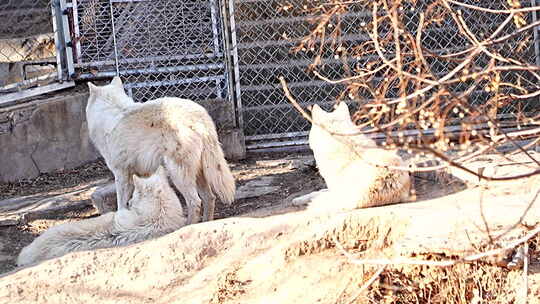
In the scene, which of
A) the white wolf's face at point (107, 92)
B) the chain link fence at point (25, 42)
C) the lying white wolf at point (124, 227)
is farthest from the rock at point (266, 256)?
the chain link fence at point (25, 42)

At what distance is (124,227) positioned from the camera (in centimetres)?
596

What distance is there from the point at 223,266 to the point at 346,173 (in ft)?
4.22

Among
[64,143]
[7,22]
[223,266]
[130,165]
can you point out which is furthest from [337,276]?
[7,22]

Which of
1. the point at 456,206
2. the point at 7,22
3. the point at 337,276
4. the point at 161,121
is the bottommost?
the point at 337,276

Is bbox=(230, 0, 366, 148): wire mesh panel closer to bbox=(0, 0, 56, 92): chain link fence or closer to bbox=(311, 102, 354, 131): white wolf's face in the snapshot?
bbox=(0, 0, 56, 92): chain link fence

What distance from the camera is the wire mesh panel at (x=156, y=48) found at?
9055 millimetres

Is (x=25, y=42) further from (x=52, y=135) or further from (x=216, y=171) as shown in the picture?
(x=216, y=171)

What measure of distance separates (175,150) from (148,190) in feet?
1.43

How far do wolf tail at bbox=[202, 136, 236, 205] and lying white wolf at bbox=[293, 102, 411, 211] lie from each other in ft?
1.82

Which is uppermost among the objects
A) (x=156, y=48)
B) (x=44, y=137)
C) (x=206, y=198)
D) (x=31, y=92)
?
(x=156, y=48)

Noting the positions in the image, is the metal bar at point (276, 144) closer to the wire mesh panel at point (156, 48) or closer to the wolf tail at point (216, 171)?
the wire mesh panel at point (156, 48)

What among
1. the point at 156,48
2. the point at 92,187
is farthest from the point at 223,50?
the point at 92,187

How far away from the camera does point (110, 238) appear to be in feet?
19.4

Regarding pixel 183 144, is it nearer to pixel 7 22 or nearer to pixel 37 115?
pixel 37 115
